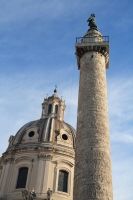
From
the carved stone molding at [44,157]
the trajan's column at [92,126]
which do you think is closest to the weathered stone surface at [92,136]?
the trajan's column at [92,126]

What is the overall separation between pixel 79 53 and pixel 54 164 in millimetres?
14046

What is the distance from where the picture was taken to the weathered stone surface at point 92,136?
43.3 feet

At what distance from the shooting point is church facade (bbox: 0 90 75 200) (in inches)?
1062

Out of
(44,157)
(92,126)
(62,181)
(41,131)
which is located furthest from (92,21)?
(62,181)

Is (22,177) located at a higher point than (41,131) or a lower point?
lower

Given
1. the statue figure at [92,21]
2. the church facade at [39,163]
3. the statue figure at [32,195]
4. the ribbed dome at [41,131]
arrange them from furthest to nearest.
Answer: the ribbed dome at [41,131]
the church facade at [39,163]
the statue figure at [32,195]
the statue figure at [92,21]

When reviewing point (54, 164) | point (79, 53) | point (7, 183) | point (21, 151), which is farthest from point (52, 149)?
point (79, 53)

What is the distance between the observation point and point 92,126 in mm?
15328

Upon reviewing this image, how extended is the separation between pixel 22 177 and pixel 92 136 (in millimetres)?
16217

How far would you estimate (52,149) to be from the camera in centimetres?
2956

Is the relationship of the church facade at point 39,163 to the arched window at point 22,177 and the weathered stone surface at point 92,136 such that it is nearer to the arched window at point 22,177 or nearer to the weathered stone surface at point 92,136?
the arched window at point 22,177

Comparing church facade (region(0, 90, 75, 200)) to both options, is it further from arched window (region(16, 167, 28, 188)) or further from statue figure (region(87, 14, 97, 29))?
statue figure (region(87, 14, 97, 29))

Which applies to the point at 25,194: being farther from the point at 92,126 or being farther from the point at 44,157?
the point at 92,126

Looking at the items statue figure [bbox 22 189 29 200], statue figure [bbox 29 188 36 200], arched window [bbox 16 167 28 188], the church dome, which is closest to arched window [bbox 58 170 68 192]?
the church dome
